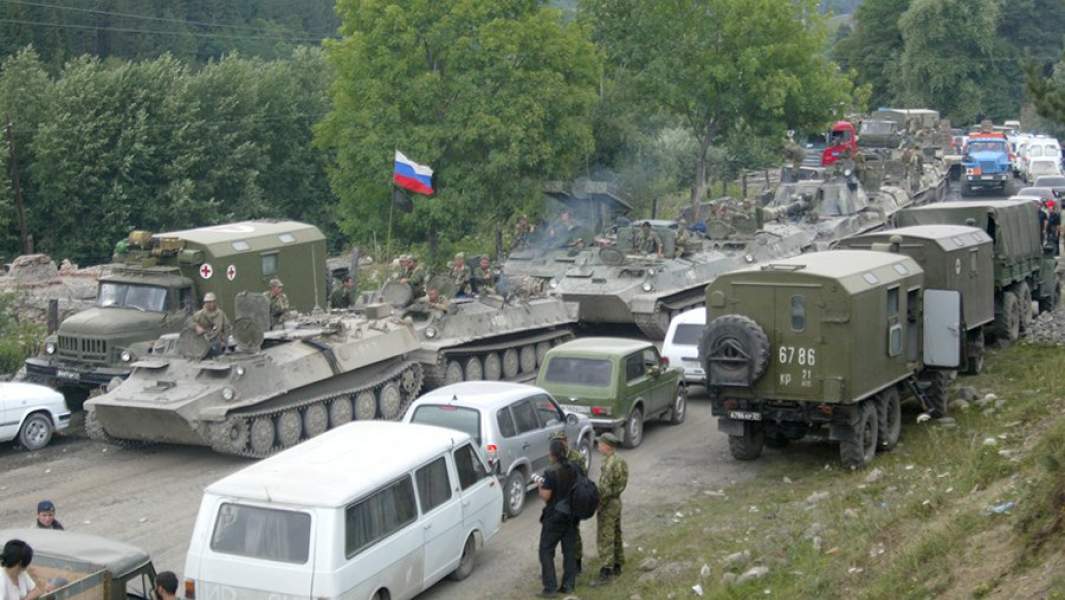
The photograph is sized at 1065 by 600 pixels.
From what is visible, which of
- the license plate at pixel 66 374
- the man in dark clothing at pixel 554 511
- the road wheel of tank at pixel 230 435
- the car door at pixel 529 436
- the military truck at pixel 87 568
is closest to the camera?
the military truck at pixel 87 568

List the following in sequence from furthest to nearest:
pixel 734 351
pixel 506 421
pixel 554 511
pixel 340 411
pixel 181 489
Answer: pixel 340 411
pixel 181 489
pixel 734 351
pixel 506 421
pixel 554 511

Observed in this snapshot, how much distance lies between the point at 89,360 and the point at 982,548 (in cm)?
1361

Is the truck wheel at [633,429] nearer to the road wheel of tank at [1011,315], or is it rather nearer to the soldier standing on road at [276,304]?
the soldier standing on road at [276,304]

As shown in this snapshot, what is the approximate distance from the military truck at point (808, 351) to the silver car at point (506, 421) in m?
2.07

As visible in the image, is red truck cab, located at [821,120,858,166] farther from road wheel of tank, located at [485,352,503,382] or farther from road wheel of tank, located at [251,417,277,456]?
road wheel of tank, located at [251,417,277,456]

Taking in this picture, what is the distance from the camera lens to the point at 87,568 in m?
10.8

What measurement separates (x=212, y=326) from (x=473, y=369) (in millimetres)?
5117

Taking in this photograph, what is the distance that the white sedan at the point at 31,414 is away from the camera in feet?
62.2

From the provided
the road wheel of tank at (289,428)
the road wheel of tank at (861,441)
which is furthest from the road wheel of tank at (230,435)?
the road wheel of tank at (861,441)

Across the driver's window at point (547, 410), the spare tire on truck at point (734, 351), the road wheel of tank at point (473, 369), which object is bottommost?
the road wheel of tank at point (473, 369)

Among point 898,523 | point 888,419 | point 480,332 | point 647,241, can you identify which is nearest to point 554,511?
point 898,523

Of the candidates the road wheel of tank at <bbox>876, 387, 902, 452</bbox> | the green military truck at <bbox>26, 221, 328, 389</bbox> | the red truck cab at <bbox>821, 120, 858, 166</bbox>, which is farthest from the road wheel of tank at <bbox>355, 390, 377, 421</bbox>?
the red truck cab at <bbox>821, 120, 858, 166</bbox>

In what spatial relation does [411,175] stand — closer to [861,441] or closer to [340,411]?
[340,411]

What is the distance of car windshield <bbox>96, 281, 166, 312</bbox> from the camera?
21344mm
